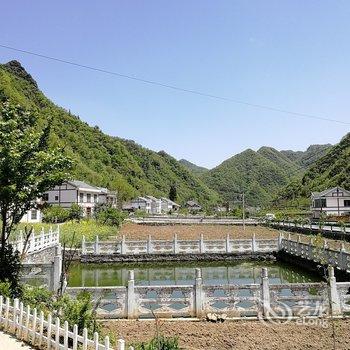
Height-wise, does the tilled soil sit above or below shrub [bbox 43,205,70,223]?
below

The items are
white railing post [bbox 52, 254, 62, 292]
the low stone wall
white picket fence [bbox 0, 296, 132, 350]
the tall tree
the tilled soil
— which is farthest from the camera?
the low stone wall

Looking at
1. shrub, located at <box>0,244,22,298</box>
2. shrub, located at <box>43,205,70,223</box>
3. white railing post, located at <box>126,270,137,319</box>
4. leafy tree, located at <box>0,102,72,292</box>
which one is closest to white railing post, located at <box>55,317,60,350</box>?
shrub, located at <box>0,244,22,298</box>

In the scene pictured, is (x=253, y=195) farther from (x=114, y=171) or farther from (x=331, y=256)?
(x=331, y=256)

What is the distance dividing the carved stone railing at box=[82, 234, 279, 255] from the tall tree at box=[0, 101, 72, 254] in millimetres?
16417

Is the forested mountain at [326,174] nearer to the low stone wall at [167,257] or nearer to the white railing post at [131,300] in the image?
the low stone wall at [167,257]

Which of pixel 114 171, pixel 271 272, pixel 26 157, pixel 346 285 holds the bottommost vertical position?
pixel 271 272

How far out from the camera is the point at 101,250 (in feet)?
96.9

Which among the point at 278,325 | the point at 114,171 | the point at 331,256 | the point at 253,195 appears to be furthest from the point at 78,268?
the point at 253,195

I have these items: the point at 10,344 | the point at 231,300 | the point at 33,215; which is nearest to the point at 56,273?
the point at 10,344

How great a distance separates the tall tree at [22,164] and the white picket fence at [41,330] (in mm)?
3272

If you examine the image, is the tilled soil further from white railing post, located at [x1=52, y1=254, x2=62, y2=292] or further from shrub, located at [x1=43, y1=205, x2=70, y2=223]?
shrub, located at [x1=43, y1=205, x2=70, y2=223]

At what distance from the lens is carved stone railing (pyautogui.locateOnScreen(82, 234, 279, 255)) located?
96.9 feet

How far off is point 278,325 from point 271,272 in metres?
15.3

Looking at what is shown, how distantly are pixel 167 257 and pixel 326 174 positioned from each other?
108 metres
